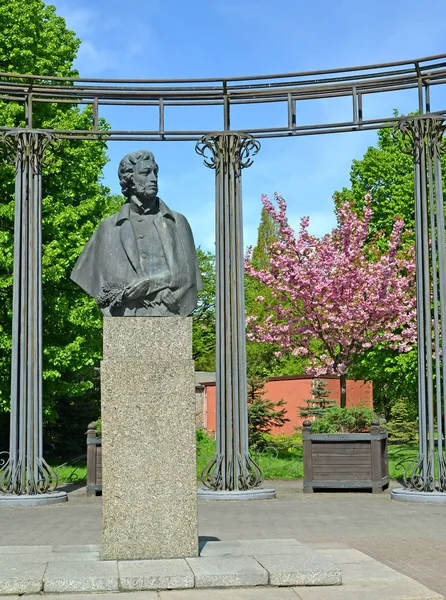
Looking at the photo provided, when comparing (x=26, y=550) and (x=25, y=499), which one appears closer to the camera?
(x=26, y=550)

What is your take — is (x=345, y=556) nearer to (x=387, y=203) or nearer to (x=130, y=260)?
(x=130, y=260)

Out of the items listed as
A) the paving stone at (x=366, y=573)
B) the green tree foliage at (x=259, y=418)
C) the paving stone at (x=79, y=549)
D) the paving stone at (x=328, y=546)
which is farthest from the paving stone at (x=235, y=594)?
the green tree foliage at (x=259, y=418)

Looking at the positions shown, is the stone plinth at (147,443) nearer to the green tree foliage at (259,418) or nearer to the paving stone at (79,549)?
the paving stone at (79,549)

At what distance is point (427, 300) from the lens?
13.8 metres

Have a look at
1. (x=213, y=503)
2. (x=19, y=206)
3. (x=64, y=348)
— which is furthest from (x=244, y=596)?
(x=64, y=348)

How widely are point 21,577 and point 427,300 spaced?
8.56 m

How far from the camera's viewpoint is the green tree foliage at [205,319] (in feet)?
174

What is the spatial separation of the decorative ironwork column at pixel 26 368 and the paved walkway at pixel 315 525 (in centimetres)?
54

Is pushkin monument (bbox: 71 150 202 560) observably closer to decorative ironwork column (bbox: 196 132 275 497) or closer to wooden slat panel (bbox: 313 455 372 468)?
decorative ironwork column (bbox: 196 132 275 497)

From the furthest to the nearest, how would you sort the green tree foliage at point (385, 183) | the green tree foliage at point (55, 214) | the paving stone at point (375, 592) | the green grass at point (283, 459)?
the green tree foliage at point (385, 183) → the green tree foliage at point (55, 214) → the green grass at point (283, 459) → the paving stone at point (375, 592)

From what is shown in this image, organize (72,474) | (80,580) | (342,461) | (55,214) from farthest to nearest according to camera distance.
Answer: (55,214) → (72,474) → (342,461) → (80,580)

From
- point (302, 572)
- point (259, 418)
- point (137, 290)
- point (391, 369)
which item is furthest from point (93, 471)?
point (391, 369)

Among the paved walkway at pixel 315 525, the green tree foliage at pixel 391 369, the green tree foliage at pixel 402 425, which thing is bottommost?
the green tree foliage at pixel 402 425

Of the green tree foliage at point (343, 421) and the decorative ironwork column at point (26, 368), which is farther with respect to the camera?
the green tree foliage at point (343, 421)
